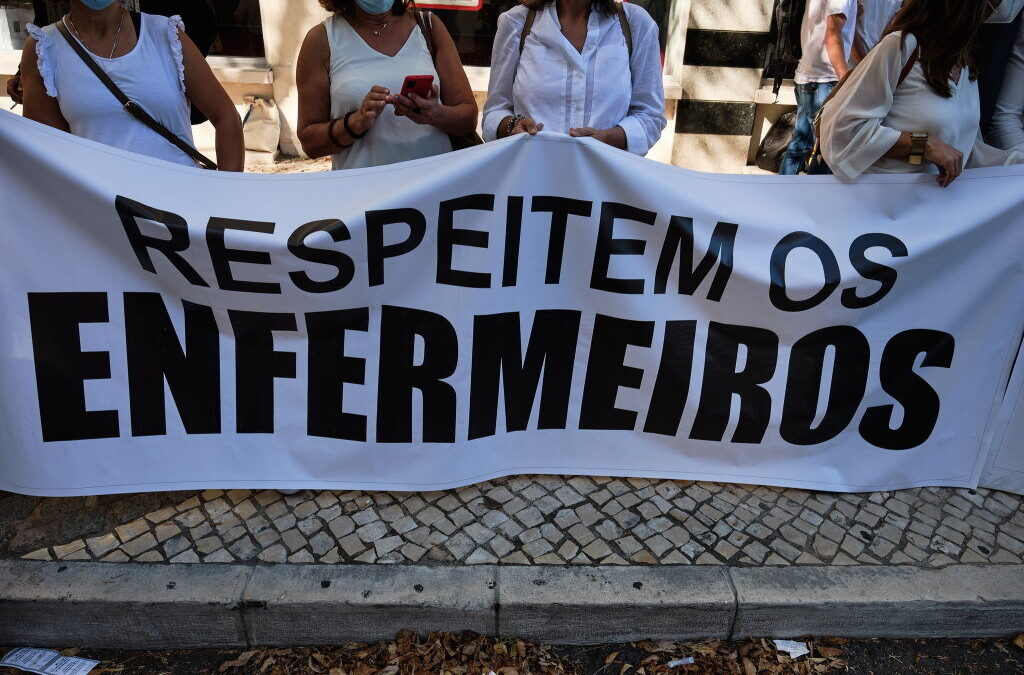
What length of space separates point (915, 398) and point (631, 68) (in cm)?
171

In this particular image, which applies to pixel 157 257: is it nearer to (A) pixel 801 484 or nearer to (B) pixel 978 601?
(A) pixel 801 484

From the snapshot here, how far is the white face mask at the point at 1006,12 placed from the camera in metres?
2.91

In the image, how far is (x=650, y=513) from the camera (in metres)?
2.85

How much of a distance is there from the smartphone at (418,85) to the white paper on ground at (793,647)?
2.26m

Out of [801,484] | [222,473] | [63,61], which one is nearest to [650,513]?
[801,484]

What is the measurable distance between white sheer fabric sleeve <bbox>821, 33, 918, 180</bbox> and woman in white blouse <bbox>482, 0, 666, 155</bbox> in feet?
2.32

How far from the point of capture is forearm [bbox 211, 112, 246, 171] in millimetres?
3064

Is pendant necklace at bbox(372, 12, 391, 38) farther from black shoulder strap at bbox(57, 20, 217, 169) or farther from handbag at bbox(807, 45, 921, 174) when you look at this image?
handbag at bbox(807, 45, 921, 174)

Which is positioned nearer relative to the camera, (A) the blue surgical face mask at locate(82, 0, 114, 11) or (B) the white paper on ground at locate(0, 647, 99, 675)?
(B) the white paper on ground at locate(0, 647, 99, 675)

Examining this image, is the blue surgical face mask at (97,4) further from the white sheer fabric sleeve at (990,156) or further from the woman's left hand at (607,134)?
the white sheer fabric sleeve at (990,156)

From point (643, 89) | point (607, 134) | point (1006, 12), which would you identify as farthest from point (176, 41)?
point (1006, 12)

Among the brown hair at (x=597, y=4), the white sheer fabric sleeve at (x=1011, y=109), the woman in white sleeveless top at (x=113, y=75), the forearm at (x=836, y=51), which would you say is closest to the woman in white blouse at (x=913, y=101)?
the white sheer fabric sleeve at (x=1011, y=109)

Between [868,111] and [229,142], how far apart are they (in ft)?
8.05

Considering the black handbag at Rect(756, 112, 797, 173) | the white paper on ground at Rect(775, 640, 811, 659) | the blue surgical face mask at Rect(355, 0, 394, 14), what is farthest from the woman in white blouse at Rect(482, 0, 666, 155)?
the black handbag at Rect(756, 112, 797, 173)
